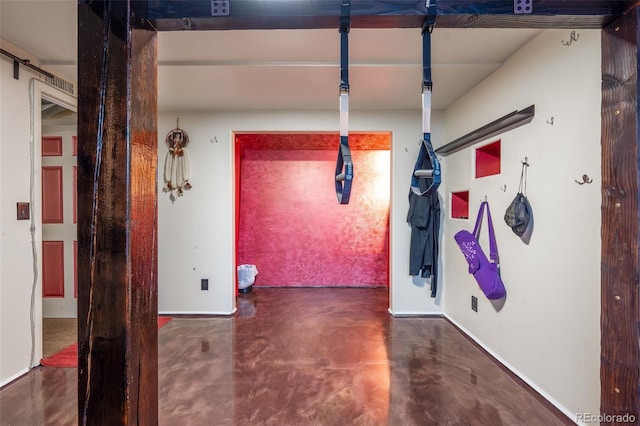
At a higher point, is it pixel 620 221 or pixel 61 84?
pixel 61 84

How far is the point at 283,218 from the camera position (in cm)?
473

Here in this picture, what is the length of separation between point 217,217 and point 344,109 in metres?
2.71

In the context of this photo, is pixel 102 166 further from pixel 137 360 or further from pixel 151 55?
pixel 137 360

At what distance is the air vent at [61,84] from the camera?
2.32 meters

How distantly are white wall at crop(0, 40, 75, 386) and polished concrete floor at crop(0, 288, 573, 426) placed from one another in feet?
0.74

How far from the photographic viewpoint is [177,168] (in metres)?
3.37

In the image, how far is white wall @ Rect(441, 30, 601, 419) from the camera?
1516 mm

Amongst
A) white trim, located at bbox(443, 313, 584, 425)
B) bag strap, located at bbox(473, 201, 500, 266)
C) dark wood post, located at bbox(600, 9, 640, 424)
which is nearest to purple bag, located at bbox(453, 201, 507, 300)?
bag strap, located at bbox(473, 201, 500, 266)

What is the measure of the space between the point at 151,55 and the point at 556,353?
8.25 feet

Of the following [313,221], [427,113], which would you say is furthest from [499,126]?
[313,221]

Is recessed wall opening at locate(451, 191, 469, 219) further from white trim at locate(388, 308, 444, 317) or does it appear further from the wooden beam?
the wooden beam

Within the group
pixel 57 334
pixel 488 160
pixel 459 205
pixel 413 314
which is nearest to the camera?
pixel 488 160

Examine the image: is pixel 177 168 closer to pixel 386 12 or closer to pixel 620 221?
pixel 386 12

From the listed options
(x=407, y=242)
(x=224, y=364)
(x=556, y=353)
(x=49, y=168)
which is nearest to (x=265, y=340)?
(x=224, y=364)
